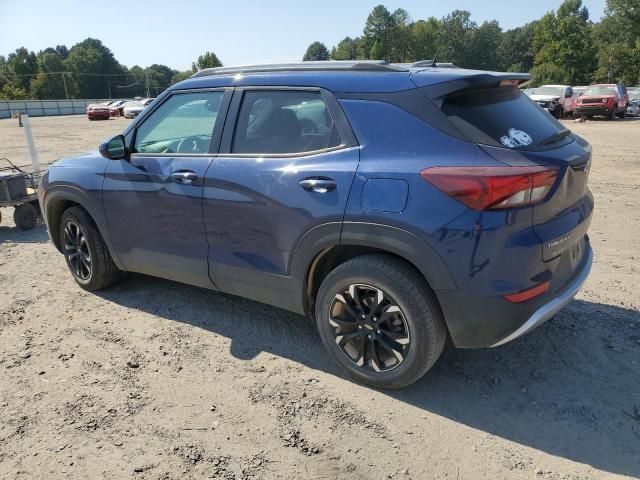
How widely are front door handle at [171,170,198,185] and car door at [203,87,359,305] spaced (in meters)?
0.14

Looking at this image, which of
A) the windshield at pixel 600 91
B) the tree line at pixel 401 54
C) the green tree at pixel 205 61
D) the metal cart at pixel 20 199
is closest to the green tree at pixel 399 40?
the tree line at pixel 401 54

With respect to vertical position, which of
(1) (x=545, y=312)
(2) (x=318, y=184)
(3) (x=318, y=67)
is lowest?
(1) (x=545, y=312)

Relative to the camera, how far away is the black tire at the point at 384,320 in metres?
2.87

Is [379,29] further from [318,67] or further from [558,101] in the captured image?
[318,67]

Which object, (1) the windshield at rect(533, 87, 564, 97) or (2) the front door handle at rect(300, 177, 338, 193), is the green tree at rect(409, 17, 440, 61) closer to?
(1) the windshield at rect(533, 87, 564, 97)

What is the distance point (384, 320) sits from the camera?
3.02 metres

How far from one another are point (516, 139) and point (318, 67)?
134 cm

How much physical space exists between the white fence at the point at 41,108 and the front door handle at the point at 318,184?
205 ft

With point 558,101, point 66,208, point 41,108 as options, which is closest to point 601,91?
point 558,101

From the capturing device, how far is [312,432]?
2863mm

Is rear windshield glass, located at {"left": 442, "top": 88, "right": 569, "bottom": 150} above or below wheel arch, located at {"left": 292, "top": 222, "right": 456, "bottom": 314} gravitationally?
above

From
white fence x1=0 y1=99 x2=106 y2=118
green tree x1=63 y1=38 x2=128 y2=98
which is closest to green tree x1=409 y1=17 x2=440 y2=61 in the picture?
green tree x1=63 y1=38 x2=128 y2=98

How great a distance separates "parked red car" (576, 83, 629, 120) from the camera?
25578 millimetres

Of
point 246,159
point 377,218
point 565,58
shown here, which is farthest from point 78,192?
point 565,58
